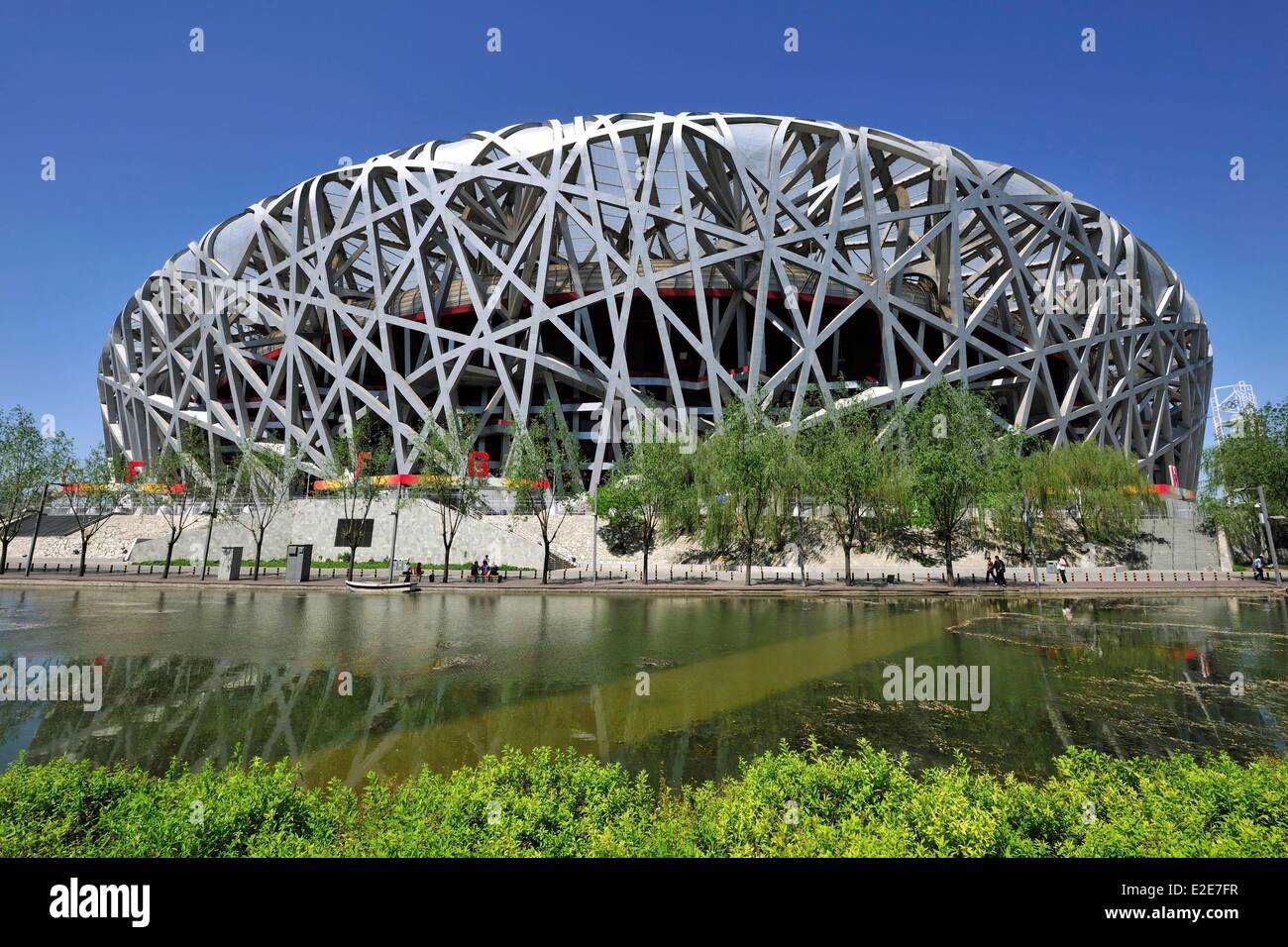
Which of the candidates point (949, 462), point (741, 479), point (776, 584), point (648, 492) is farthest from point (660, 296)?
point (776, 584)

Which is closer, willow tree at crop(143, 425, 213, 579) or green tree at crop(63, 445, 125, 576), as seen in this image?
green tree at crop(63, 445, 125, 576)

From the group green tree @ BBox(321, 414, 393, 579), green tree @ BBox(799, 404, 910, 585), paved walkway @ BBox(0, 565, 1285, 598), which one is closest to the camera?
paved walkway @ BBox(0, 565, 1285, 598)

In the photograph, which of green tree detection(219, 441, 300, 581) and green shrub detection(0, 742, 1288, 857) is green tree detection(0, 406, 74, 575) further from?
green shrub detection(0, 742, 1288, 857)

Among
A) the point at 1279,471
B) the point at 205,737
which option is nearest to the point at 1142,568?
the point at 1279,471

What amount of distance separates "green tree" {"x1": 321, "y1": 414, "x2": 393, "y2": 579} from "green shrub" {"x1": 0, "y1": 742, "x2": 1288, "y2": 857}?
2920cm

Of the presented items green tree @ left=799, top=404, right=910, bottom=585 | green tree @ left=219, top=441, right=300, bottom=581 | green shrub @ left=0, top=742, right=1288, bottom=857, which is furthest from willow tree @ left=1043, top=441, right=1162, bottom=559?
green tree @ left=219, top=441, right=300, bottom=581

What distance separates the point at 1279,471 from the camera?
36219mm

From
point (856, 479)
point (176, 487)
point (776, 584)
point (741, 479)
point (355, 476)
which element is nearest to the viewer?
point (776, 584)

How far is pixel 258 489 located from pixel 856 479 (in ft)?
117

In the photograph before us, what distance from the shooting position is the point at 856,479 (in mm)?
31406

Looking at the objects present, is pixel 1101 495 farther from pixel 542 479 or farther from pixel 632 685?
pixel 632 685

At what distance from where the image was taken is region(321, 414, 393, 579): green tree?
35.8 m

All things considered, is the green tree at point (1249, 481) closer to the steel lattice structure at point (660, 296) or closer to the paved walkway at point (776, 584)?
the paved walkway at point (776, 584)
